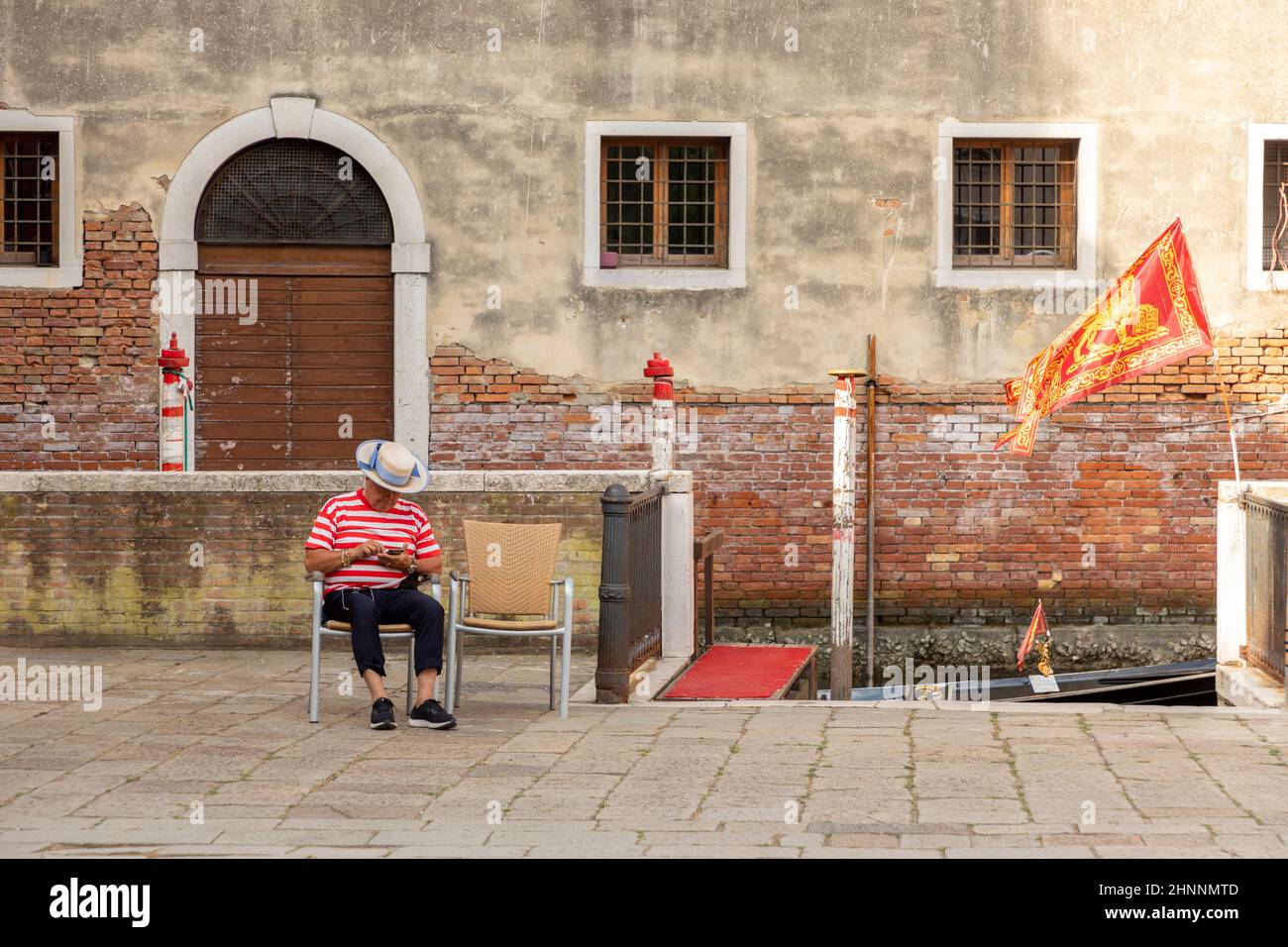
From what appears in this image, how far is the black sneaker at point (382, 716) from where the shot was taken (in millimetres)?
8352

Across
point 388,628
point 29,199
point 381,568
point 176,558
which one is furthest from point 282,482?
point 29,199

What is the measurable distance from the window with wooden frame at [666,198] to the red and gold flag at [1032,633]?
4109 mm

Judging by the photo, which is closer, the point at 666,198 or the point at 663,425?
the point at 663,425

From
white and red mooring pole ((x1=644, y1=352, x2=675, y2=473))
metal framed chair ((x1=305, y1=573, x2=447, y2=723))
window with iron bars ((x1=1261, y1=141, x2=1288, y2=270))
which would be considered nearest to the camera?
metal framed chair ((x1=305, y1=573, x2=447, y2=723))

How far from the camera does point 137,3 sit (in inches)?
584

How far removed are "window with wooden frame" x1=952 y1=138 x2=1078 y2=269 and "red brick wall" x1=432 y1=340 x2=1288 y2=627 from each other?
1.27m

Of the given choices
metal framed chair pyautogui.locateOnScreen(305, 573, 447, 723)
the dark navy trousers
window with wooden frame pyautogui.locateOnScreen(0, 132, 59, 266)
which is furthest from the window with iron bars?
window with wooden frame pyautogui.locateOnScreen(0, 132, 59, 266)

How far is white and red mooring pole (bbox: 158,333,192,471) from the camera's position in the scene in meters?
12.9

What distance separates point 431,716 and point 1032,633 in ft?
25.4

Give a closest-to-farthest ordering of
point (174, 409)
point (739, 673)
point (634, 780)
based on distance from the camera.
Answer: point (634, 780), point (739, 673), point (174, 409)

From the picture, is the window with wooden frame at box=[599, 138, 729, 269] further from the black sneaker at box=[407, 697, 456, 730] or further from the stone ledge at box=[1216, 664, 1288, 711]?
the black sneaker at box=[407, 697, 456, 730]

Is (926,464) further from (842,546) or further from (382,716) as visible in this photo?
(382,716)

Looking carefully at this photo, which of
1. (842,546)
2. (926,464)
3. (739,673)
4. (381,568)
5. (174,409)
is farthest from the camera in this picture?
(926,464)

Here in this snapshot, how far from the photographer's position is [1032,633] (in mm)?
14805
